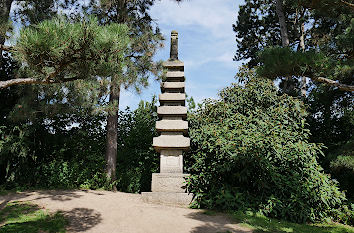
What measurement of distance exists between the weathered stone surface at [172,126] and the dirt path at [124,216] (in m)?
1.71

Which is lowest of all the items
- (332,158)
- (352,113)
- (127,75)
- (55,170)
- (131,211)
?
(131,211)

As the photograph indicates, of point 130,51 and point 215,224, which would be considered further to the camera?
point 130,51

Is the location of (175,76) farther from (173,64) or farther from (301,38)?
(301,38)

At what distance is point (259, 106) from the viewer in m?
7.60

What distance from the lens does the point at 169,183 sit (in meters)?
6.13

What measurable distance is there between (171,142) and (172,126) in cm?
40

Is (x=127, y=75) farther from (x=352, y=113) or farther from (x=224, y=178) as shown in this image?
(x=352, y=113)

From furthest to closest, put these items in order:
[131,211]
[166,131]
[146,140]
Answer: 1. [146,140]
2. [166,131]
3. [131,211]

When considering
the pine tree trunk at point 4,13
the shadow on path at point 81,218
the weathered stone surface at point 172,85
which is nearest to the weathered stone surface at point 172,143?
the weathered stone surface at point 172,85

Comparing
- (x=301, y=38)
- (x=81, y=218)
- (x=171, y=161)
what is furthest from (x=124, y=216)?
(x=301, y=38)

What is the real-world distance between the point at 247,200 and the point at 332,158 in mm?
3136

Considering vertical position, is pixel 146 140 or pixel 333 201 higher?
pixel 146 140

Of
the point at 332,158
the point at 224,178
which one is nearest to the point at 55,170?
the point at 224,178

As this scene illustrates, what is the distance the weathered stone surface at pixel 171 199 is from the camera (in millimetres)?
5957
